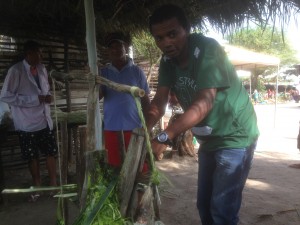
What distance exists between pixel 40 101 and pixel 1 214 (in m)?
1.29

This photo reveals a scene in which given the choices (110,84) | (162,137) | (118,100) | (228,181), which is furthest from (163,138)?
(118,100)

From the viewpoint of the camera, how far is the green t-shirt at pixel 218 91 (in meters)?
1.82

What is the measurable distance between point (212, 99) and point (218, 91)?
0.17 m

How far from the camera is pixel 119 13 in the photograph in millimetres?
4402

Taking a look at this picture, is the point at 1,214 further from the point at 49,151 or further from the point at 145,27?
the point at 145,27

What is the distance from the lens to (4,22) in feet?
15.0

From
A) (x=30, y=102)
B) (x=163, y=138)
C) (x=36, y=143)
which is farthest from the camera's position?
(x=36, y=143)

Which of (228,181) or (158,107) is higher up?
(158,107)

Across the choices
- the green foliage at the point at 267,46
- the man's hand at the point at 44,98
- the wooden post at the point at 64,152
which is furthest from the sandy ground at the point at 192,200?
the green foliage at the point at 267,46

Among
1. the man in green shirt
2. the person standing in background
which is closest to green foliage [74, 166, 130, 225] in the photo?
the man in green shirt

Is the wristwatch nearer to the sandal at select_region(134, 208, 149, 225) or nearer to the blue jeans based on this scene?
the sandal at select_region(134, 208, 149, 225)

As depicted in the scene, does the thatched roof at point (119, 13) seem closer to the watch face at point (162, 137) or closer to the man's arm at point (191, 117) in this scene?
the man's arm at point (191, 117)

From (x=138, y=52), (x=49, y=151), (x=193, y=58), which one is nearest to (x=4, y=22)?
(x=49, y=151)

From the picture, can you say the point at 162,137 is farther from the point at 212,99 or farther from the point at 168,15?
the point at 168,15
